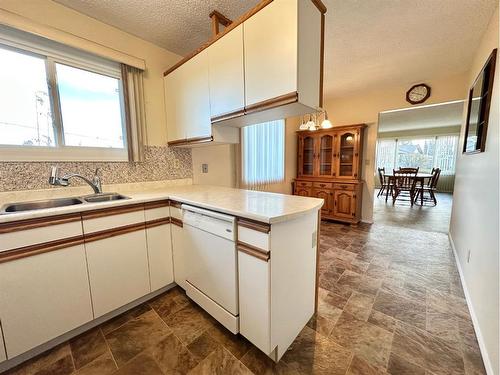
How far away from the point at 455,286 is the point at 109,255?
3024 millimetres

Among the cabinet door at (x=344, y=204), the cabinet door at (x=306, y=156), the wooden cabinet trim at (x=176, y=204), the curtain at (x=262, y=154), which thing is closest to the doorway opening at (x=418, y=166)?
the cabinet door at (x=344, y=204)

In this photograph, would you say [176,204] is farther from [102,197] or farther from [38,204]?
[38,204]

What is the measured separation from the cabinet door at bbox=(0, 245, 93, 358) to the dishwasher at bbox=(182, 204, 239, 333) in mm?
699

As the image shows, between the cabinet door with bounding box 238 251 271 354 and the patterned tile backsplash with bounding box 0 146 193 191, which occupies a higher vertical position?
the patterned tile backsplash with bounding box 0 146 193 191

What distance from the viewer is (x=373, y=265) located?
7.67ft

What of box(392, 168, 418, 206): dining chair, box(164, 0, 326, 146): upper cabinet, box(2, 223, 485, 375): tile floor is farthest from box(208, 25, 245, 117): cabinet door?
box(392, 168, 418, 206): dining chair

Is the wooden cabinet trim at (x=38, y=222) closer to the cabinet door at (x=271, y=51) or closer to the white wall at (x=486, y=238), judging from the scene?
the cabinet door at (x=271, y=51)

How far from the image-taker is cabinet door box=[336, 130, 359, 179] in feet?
12.0

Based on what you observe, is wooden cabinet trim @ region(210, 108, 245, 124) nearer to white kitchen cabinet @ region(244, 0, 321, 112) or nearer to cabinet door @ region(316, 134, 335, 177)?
white kitchen cabinet @ region(244, 0, 321, 112)

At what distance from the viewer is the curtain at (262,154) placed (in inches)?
115

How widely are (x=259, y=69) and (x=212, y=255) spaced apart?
133 cm

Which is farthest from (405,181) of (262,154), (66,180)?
(66,180)

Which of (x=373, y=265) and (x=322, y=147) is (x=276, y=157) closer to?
(x=322, y=147)

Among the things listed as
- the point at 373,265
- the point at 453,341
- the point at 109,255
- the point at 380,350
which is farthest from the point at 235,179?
the point at 453,341
